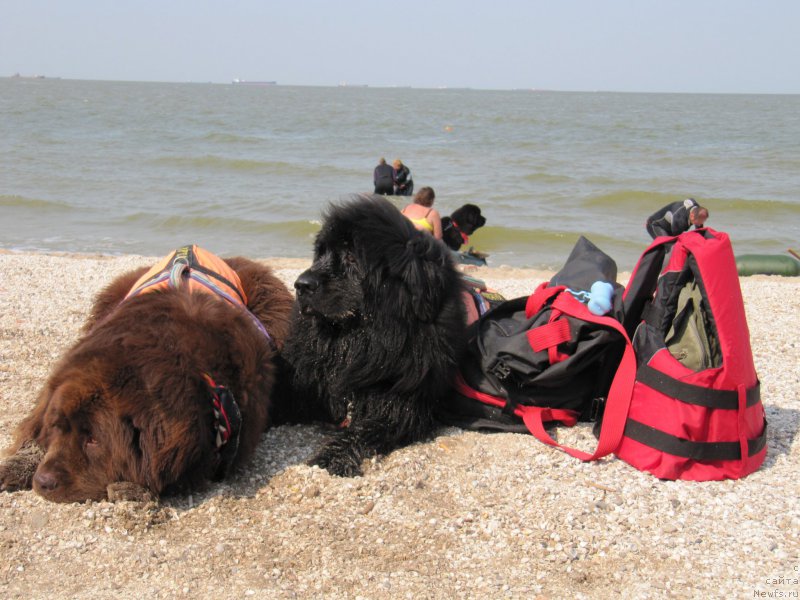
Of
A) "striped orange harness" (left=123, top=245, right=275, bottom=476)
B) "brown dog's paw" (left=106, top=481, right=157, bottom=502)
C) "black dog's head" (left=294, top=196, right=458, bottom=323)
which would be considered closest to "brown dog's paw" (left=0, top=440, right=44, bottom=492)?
"brown dog's paw" (left=106, top=481, right=157, bottom=502)

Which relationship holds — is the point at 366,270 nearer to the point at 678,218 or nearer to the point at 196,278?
the point at 196,278

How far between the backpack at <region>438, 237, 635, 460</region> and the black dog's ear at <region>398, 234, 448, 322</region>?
564mm

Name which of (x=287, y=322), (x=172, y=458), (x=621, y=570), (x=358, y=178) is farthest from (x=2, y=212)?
(x=621, y=570)

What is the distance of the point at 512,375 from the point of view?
4.20 m

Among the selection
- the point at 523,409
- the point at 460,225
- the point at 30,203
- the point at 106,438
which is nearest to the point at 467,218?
the point at 460,225

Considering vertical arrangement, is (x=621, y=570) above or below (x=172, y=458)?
below

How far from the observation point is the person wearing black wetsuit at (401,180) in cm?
1798

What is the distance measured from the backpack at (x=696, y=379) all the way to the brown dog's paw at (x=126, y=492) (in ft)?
8.14

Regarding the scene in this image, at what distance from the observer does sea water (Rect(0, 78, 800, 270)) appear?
50.5ft

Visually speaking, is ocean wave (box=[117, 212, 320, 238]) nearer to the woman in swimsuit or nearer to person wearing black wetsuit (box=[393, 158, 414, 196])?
person wearing black wetsuit (box=[393, 158, 414, 196])

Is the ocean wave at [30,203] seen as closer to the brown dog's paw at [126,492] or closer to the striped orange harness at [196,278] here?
the striped orange harness at [196,278]

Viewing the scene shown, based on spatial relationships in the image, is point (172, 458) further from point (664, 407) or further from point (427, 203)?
point (427, 203)

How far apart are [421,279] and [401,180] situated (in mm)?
14672

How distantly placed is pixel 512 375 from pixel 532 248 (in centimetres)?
1113
